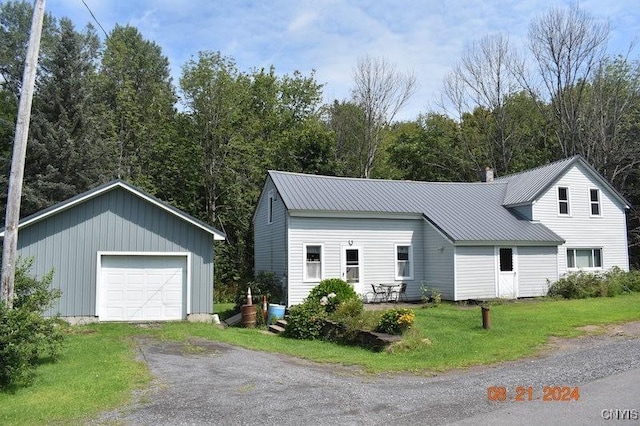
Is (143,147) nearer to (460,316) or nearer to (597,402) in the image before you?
(460,316)

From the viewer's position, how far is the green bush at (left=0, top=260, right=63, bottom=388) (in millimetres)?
8320

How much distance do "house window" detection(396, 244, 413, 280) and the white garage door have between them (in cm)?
911

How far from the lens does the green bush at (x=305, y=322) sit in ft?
48.6

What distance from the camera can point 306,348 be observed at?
13055 millimetres

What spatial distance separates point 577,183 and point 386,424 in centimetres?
2245

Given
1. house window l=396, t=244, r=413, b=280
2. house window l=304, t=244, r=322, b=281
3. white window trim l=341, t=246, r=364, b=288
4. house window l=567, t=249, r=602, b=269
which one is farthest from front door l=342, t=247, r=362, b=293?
house window l=567, t=249, r=602, b=269

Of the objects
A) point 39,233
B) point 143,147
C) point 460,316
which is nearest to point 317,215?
point 460,316

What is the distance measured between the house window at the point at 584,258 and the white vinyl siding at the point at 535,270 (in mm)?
2225

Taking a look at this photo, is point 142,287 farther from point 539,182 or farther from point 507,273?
point 539,182

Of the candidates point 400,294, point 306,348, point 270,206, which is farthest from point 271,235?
point 306,348

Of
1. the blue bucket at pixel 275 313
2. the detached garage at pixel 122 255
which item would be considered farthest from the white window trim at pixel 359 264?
the detached garage at pixel 122 255

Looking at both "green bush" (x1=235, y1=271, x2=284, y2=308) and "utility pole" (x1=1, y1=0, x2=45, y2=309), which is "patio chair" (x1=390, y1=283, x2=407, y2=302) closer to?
"green bush" (x1=235, y1=271, x2=284, y2=308)

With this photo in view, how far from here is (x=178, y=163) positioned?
1294 inches

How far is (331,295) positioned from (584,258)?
14896 millimetres
